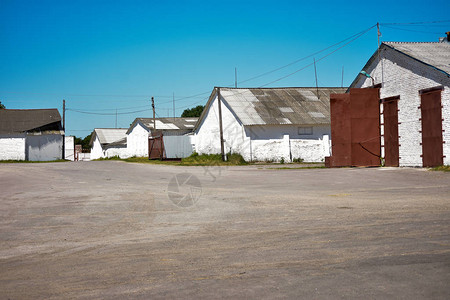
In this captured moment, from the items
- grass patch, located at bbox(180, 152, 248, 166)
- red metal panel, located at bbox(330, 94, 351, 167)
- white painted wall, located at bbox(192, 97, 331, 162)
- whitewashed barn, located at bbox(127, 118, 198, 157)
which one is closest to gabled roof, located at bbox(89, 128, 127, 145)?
whitewashed barn, located at bbox(127, 118, 198, 157)

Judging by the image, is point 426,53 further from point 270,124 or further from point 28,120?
point 28,120

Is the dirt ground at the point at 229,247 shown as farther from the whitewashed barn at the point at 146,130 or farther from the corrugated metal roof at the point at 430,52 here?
the whitewashed barn at the point at 146,130

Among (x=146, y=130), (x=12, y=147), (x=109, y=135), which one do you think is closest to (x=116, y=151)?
(x=109, y=135)

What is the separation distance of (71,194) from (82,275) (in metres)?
8.19

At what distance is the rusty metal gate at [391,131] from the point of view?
852 inches

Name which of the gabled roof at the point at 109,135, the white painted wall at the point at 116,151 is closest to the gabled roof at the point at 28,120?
the white painted wall at the point at 116,151

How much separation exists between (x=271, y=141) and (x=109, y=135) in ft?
130

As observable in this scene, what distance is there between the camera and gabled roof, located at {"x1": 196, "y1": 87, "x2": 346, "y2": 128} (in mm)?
35281

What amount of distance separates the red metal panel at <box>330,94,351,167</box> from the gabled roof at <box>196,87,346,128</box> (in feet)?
34.2

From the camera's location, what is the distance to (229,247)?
17.6ft

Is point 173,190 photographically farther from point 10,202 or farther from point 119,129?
point 119,129

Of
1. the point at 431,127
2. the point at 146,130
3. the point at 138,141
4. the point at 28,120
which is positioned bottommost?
the point at 431,127

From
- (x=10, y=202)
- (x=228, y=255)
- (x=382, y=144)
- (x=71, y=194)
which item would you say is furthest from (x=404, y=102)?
(x=228, y=255)

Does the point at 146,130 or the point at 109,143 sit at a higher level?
the point at 146,130
